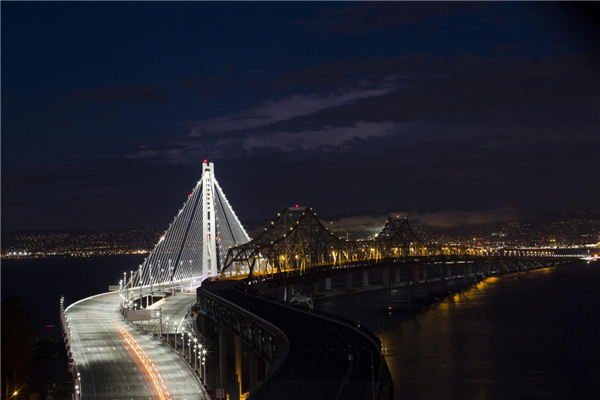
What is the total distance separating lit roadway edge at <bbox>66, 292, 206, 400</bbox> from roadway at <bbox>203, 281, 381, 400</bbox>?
616cm

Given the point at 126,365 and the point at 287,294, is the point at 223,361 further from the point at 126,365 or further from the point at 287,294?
the point at 287,294

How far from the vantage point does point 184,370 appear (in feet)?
132

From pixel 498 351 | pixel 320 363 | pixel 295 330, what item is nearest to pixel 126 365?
pixel 295 330

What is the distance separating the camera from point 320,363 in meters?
31.5

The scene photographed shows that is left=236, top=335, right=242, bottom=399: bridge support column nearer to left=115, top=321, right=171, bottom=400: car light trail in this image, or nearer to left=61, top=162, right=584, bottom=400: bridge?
left=61, top=162, right=584, bottom=400: bridge

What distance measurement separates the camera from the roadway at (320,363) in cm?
2634

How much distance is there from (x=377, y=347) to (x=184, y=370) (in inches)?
490

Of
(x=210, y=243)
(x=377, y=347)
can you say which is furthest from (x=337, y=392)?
(x=210, y=243)

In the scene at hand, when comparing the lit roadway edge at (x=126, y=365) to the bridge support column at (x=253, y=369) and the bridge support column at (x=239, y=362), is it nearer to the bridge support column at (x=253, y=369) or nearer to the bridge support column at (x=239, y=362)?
the bridge support column at (x=253, y=369)

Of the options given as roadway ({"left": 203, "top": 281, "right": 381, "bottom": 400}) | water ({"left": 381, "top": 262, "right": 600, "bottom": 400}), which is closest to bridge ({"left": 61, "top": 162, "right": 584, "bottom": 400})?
roadway ({"left": 203, "top": 281, "right": 381, "bottom": 400})

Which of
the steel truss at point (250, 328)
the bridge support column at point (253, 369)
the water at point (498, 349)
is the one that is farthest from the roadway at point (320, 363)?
the water at point (498, 349)

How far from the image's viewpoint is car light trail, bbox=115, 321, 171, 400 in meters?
34.8

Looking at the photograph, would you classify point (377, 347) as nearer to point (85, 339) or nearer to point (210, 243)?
point (85, 339)

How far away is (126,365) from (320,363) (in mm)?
15141
